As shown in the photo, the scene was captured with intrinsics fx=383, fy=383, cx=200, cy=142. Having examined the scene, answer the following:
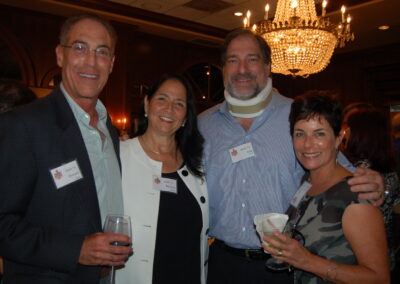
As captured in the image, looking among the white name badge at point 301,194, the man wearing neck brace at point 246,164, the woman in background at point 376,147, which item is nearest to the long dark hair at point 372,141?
the woman in background at point 376,147

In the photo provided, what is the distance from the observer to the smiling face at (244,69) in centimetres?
258

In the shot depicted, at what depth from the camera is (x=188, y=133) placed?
255cm

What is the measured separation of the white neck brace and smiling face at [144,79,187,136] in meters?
0.37

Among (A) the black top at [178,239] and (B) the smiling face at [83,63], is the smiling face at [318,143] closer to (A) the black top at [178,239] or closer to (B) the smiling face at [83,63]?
(A) the black top at [178,239]

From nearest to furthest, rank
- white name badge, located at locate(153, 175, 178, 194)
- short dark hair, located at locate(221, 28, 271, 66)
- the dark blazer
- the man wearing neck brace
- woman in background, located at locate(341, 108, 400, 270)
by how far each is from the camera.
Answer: the dark blazer < white name badge, located at locate(153, 175, 178, 194) < the man wearing neck brace < short dark hair, located at locate(221, 28, 271, 66) < woman in background, located at locate(341, 108, 400, 270)

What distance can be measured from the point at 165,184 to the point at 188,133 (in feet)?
1.53

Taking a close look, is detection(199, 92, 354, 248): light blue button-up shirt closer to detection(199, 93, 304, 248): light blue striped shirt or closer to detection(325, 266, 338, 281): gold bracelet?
detection(199, 93, 304, 248): light blue striped shirt

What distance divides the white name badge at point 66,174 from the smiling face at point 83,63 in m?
0.41

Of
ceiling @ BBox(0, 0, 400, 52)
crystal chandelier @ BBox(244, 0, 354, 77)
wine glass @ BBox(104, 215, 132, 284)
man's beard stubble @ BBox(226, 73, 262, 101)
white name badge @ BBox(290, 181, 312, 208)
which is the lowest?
wine glass @ BBox(104, 215, 132, 284)

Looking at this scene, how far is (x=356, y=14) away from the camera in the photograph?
6.42 meters

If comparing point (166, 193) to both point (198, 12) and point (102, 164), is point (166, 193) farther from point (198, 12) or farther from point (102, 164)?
point (198, 12)

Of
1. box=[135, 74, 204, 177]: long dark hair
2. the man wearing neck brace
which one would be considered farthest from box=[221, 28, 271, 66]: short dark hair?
box=[135, 74, 204, 177]: long dark hair

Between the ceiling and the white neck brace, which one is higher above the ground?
the ceiling

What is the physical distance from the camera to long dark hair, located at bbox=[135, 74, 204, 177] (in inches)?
94.2
